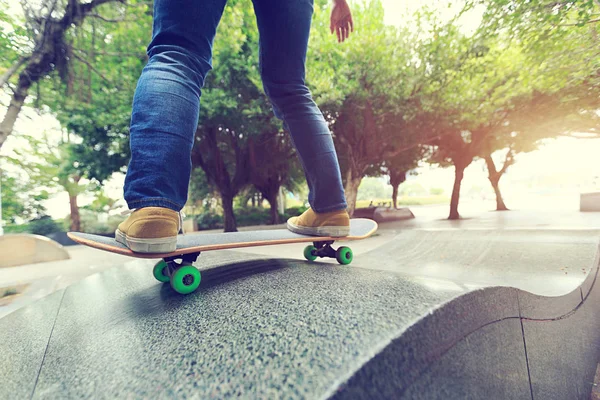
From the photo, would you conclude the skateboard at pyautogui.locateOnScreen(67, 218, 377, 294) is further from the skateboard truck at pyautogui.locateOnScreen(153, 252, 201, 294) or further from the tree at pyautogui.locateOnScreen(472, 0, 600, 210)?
the tree at pyautogui.locateOnScreen(472, 0, 600, 210)

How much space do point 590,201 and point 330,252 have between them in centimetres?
1078

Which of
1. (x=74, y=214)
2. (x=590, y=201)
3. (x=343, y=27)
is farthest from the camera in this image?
(x=74, y=214)

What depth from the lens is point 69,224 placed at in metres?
15.8

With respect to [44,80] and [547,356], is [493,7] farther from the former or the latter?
[44,80]

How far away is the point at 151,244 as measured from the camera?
3.02 feet

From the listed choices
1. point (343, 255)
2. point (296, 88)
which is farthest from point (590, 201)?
point (296, 88)

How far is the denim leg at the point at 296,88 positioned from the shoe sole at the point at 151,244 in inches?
28.0

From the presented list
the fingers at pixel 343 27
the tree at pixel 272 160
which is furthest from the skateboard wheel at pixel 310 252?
the tree at pixel 272 160

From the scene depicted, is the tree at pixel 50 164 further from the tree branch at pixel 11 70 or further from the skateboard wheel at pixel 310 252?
the skateboard wheel at pixel 310 252

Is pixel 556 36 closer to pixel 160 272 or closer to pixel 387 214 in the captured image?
pixel 160 272

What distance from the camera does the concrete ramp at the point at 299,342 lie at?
479 millimetres

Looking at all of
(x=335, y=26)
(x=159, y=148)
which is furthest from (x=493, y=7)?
(x=159, y=148)

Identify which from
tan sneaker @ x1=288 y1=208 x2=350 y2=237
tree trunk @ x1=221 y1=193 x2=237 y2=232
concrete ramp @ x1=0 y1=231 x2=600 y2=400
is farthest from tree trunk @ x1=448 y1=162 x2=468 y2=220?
tan sneaker @ x1=288 y1=208 x2=350 y2=237

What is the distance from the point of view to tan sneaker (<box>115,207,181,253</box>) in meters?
0.91
